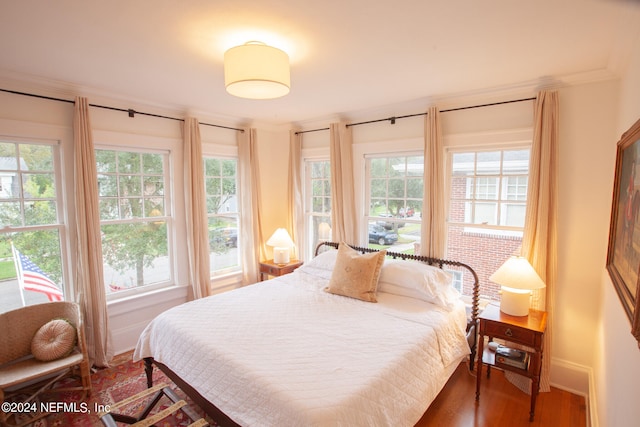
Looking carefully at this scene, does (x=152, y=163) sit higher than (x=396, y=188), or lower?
higher

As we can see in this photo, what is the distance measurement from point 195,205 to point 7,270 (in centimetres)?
167

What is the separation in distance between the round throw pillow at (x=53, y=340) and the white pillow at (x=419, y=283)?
2671 mm

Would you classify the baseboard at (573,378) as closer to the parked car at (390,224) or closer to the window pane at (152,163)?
the parked car at (390,224)

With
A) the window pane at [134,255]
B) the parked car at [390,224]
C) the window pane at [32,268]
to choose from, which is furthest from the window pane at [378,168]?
the window pane at [32,268]

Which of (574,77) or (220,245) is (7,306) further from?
(574,77)

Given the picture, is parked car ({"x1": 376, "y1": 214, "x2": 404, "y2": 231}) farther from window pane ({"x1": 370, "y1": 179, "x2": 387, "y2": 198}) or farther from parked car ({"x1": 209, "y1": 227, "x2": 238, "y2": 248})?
parked car ({"x1": 209, "y1": 227, "x2": 238, "y2": 248})

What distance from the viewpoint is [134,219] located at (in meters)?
3.40

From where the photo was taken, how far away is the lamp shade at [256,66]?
182 cm

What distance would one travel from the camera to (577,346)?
2.61 m

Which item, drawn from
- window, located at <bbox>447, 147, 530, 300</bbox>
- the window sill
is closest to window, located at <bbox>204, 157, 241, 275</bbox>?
the window sill

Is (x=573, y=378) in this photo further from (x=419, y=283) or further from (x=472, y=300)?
(x=419, y=283)

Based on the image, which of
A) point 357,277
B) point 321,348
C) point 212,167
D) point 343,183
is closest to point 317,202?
point 343,183

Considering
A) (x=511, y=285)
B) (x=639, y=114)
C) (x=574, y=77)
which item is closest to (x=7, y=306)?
(x=511, y=285)

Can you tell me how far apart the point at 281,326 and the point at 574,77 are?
295cm
